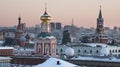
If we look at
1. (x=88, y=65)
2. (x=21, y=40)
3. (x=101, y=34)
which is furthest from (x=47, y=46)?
(x=21, y=40)

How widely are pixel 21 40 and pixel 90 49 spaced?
17605mm

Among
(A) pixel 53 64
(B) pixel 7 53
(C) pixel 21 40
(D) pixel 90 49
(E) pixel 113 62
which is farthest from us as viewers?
(C) pixel 21 40

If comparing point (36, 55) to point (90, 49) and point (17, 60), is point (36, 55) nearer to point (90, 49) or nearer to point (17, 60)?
point (17, 60)

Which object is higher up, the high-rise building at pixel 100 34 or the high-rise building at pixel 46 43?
the high-rise building at pixel 100 34

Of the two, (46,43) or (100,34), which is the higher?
(100,34)

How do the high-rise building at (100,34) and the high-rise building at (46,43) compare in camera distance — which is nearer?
the high-rise building at (46,43)

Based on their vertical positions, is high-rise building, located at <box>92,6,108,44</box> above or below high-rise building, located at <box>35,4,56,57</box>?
above

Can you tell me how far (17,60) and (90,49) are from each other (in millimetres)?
19060

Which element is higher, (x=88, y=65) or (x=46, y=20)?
(x=46, y=20)

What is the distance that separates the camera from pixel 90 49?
67250 millimetres

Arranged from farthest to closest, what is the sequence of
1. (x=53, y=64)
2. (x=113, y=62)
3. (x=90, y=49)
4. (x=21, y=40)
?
(x=21, y=40) < (x=90, y=49) < (x=113, y=62) < (x=53, y=64)

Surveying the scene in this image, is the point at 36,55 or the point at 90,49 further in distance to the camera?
the point at 90,49

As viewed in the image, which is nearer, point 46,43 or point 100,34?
point 46,43

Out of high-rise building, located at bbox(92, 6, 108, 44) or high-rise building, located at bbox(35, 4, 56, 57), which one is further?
high-rise building, located at bbox(92, 6, 108, 44)
